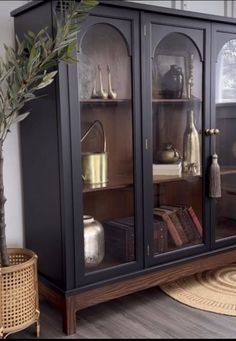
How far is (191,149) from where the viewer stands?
1976 millimetres

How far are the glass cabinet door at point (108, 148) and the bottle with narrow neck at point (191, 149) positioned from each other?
330 millimetres

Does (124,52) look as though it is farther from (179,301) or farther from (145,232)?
(179,301)

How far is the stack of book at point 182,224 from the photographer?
6.37 ft

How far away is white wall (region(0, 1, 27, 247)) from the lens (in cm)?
179

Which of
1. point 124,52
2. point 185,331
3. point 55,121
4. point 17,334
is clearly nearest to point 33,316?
point 17,334

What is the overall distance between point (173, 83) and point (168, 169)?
15.1 inches

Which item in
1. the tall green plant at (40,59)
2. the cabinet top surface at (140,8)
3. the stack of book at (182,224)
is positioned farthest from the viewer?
the stack of book at (182,224)

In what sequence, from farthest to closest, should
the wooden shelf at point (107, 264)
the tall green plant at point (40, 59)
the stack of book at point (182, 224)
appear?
the stack of book at point (182, 224) < the wooden shelf at point (107, 264) < the tall green plant at point (40, 59)

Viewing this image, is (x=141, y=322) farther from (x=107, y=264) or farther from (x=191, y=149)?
(x=191, y=149)

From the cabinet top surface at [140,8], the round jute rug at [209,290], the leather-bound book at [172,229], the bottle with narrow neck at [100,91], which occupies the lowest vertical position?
the round jute rug at [209,290]

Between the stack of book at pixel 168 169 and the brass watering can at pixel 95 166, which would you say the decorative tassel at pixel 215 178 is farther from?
the brass watering can at pixel 95 166

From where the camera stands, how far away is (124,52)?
1703 millimetres

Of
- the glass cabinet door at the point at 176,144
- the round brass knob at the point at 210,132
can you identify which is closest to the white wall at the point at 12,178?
the glass cabinet door at the point at 176,144

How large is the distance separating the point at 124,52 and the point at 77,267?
2.80 ft
